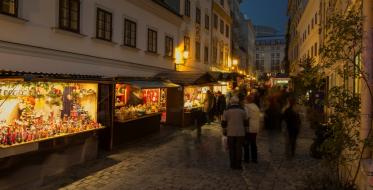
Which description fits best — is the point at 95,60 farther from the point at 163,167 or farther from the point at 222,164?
the point at 222,164

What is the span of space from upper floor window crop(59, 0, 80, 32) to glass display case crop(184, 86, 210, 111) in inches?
330

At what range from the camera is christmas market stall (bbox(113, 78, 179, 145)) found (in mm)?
12828

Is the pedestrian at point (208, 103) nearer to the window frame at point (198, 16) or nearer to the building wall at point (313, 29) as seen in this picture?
the building wall at point (313, 29)

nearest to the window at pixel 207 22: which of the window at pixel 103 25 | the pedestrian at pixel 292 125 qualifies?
the window at pixel 103 25

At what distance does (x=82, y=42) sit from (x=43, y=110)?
342 cm

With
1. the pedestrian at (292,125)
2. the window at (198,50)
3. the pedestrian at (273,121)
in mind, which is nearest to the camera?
the pedestrian at (292,125)

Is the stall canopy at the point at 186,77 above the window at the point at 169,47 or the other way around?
the other way around

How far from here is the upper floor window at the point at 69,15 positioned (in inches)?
456

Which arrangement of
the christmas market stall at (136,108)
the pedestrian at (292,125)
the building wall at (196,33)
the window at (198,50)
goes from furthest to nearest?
the window at (198,50) < the building wall at (196,33) < the christmas market stall at (136,108) < the pedestrian at (292,125)

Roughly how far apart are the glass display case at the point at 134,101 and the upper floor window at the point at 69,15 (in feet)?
10.2

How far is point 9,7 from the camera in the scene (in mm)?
9547

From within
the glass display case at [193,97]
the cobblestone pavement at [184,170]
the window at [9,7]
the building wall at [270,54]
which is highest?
the building wall at [270,54]

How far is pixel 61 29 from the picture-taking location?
1137 centimetres

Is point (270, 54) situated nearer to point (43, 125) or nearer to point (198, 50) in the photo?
point (198, 50)
